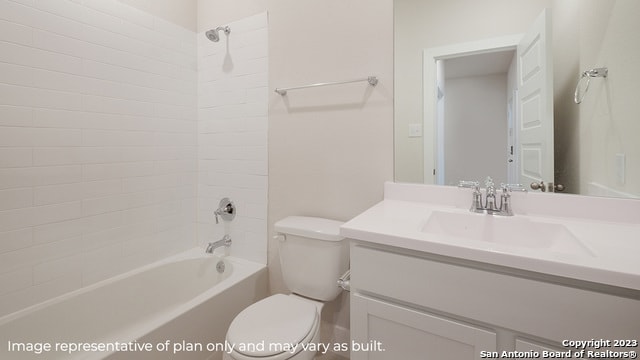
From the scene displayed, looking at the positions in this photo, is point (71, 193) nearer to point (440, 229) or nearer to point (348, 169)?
point (348, 169)

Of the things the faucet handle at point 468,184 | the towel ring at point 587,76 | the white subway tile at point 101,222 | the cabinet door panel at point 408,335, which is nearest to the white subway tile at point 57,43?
the white subway tile at point 101,222

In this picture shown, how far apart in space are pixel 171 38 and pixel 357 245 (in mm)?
1866

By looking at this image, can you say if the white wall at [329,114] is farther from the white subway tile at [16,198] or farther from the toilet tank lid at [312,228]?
the white subway tile at [16,198]

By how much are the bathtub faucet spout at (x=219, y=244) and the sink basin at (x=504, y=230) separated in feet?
4.50

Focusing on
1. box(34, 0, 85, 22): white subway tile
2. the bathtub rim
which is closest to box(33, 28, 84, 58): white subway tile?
box(34, 0, 85, 22): white subway tile

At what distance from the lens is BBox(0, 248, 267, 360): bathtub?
1.21 meters

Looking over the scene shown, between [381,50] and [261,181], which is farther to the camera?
[261,181]

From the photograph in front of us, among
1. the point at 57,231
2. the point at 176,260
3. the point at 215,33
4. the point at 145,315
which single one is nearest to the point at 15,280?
the point at 57,231

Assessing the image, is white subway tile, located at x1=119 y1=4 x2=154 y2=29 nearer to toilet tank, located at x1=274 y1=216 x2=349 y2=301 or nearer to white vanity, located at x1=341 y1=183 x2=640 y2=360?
toilet tank, located at x1=274 y1=216 x2=349 y2=301

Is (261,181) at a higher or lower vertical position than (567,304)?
higher

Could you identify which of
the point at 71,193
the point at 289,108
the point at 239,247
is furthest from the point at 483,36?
the point at 71,193

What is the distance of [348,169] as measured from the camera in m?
1.56

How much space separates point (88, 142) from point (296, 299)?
4.47 feet

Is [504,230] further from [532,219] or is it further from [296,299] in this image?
[296,299]
